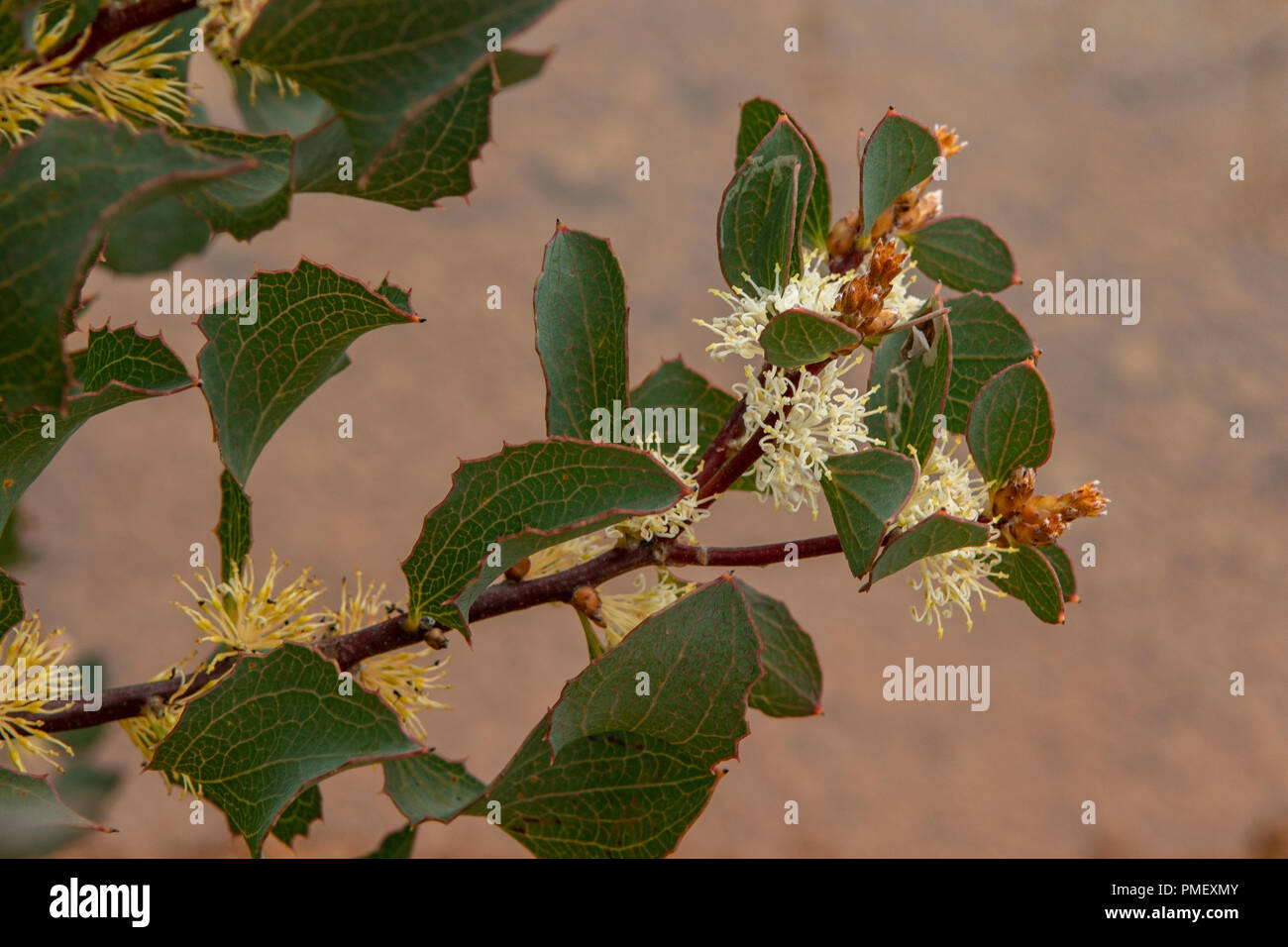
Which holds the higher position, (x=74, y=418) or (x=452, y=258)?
(x=452, y=258)

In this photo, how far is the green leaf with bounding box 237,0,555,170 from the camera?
0.84ft

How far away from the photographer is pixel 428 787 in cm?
44

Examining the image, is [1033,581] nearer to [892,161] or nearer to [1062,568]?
[1062,568]

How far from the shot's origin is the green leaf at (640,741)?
34 cm

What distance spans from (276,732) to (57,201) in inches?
7.0

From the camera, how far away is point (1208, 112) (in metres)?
2.75

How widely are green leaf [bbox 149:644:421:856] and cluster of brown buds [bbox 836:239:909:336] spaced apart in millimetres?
197

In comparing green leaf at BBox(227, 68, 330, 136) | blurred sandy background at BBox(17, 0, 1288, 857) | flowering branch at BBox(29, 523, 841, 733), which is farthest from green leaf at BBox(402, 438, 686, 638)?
blurred sandy background at BBox(17, 0, 1288, 857)

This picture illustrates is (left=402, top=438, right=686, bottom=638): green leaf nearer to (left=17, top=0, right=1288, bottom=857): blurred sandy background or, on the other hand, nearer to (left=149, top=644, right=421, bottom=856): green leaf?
(left=149, top=644, right=421, bottom=856): green leaf

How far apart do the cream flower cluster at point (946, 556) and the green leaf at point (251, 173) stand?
0.25 meters

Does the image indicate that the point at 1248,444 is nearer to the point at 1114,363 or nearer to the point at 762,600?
the point at 1114,363

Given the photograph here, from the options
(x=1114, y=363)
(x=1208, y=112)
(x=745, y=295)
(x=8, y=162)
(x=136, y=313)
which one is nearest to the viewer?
(x=8, y=162)

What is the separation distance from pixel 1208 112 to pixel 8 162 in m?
3.06
